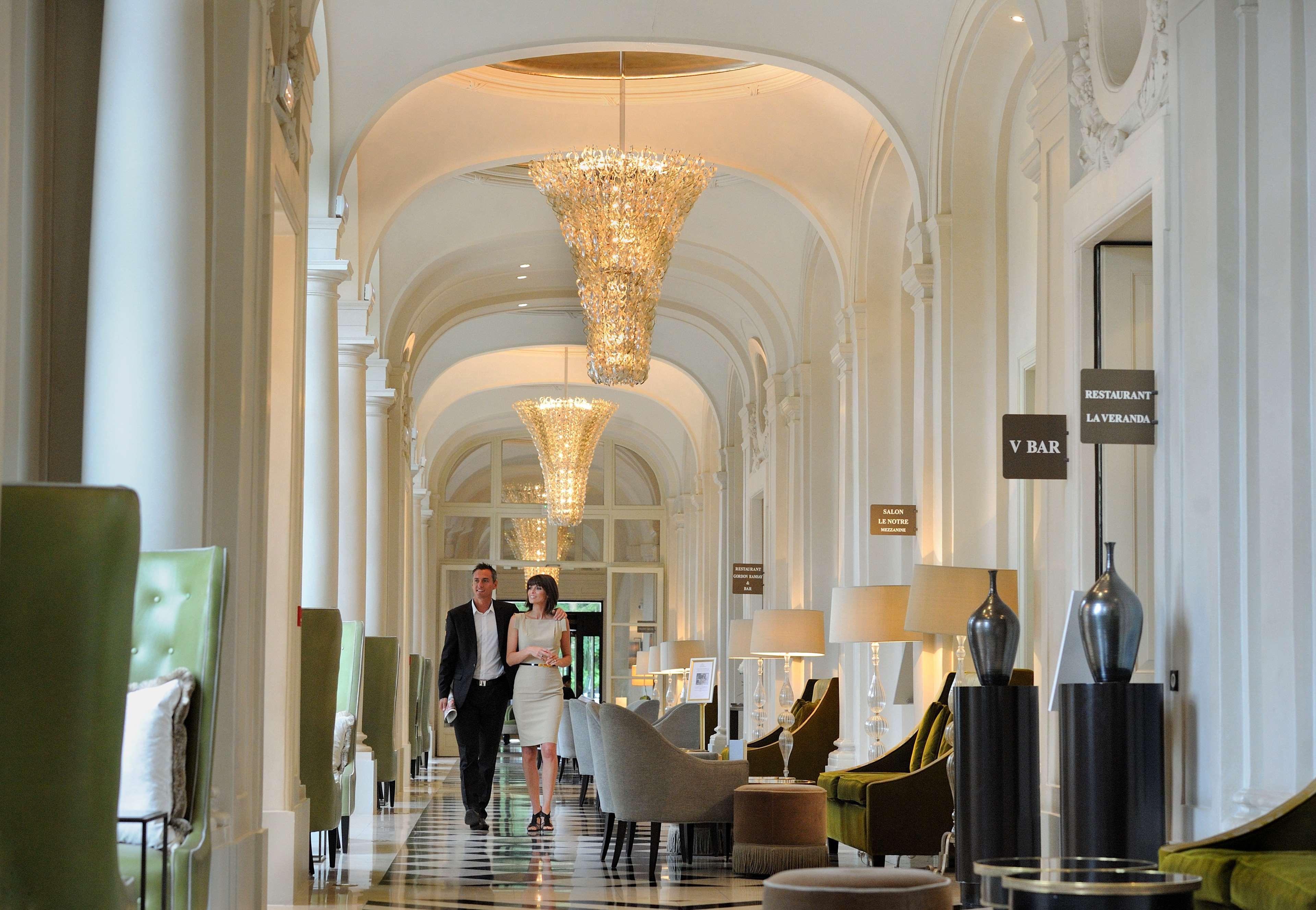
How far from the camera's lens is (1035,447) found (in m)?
5.89

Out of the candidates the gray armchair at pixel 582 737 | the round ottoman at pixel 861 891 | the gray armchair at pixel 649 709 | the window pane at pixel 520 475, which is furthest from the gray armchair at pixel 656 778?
the window pane at pixel 520 475

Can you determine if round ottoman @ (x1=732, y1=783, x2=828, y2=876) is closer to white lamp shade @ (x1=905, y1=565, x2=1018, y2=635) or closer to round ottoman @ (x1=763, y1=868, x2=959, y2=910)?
white lamp shade @ (x1=905, y1=565, x2=1018, y2=635)

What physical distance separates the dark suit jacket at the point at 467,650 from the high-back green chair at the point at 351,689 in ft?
1.93

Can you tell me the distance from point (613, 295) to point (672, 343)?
9.22 metres

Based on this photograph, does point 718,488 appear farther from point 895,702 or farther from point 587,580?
point 895,702

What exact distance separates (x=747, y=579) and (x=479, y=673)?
6.30 meters

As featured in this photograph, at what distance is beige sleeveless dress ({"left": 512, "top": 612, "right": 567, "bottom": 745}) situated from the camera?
8734 mm

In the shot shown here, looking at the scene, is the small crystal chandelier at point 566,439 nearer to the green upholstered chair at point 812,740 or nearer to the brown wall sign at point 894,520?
the green upholstered chair at point 812,740

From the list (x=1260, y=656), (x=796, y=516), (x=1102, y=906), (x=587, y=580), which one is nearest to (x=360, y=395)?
(x=796, y=516)

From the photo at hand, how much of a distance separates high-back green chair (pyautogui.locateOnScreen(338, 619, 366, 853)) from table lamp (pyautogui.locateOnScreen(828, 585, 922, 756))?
2848mm

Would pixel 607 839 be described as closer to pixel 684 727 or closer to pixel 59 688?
pixel 684 727

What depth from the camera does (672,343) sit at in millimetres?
18891

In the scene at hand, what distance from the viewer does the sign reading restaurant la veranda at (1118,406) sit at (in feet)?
16.8

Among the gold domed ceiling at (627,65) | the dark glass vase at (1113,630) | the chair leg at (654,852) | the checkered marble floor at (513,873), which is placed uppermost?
the gold domed ceiling at (627,65)
